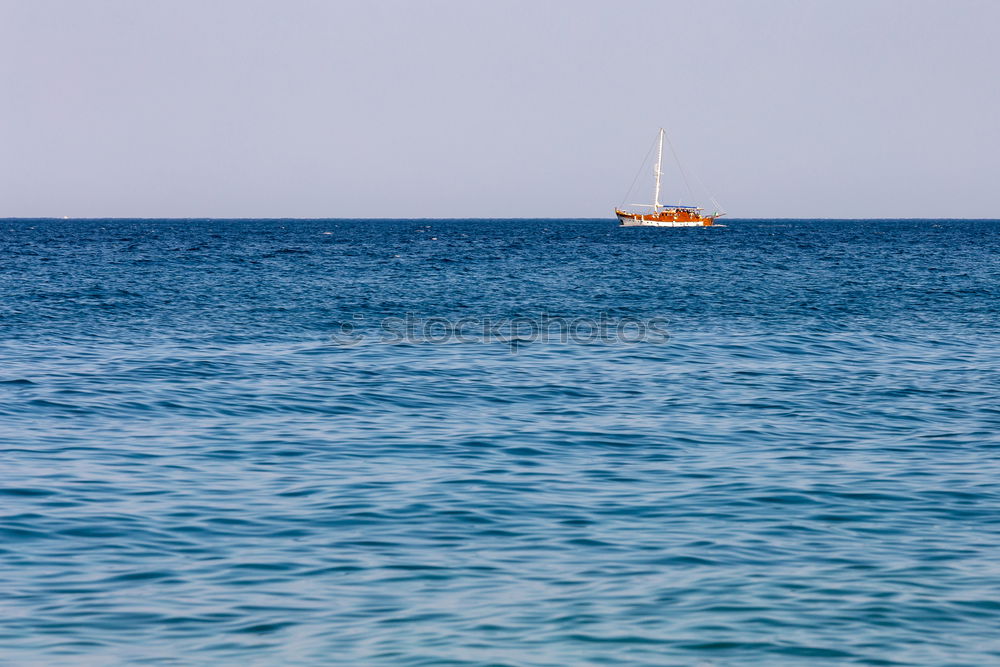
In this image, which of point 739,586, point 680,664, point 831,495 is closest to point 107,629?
point 680,664

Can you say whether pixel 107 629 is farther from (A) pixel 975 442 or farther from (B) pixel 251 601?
(A) pixel 975 442

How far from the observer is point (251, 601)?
10.6 m

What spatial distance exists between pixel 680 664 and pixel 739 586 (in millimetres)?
1923

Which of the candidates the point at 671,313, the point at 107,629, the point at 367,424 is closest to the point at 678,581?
the point at 107,629

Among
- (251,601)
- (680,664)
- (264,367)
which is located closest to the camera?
(680,664)

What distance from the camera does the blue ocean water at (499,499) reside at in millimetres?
9930

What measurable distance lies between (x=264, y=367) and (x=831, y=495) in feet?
53.0

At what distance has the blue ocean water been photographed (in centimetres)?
993

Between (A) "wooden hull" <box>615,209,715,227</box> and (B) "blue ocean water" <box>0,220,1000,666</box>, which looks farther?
(A) "wooden hull" <box>615,209,715,227</box>

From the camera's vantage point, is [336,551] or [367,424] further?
[367,424]

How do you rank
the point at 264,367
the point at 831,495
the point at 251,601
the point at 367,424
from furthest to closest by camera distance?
the point at 264,367 → the point at 367,424 → the point at 831,495 → the point at 251,601

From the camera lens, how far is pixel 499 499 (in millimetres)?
14547

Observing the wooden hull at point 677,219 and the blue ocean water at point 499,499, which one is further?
the wooden hull at point 677,219

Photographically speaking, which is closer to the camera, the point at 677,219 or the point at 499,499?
the point at 499,499
